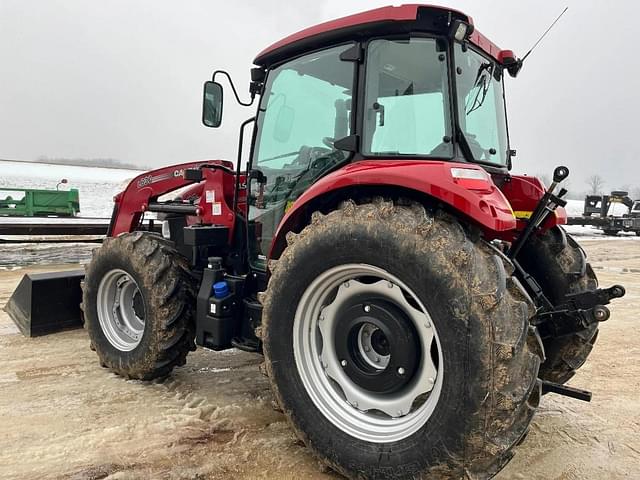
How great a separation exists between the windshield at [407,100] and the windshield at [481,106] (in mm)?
118

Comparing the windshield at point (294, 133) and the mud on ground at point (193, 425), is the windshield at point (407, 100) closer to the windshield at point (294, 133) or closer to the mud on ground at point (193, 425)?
the windshield at point (294, 133)

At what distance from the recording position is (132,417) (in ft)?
9.48

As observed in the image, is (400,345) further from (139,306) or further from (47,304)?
(47,304)

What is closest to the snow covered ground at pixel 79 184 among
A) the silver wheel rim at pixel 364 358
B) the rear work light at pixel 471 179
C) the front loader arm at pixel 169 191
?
the front loader arm at pixel 169 191

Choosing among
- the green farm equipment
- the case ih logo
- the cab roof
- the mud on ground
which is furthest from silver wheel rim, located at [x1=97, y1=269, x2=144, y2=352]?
the green farm equipment

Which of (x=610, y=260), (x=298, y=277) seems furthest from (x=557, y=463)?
(x=610, y=260)

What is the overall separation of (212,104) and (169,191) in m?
0.97

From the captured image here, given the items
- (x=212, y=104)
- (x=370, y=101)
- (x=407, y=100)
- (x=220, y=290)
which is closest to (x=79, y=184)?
(x=212, y=104)

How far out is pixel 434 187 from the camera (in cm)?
210

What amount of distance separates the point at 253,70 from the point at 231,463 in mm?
2572

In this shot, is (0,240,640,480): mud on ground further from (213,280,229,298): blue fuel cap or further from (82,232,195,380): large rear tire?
(213,280,229,298): blue fuel cap

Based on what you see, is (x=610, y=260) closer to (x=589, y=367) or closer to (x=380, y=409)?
(x=589, y=367)

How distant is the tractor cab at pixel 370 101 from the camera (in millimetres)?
2576

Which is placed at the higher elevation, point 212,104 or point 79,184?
point 212,104
